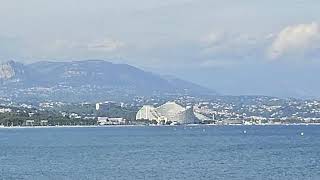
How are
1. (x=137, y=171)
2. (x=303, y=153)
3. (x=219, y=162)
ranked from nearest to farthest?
(x=137, y=171) → (x=219, y=162) → (x=303, y=153)

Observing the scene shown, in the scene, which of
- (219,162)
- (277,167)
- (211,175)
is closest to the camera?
(211,175)

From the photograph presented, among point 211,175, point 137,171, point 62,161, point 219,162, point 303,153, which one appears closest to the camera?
point 211,175

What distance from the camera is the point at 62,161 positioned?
6588 centimetres

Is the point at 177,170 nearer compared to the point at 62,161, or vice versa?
the point at 177,170

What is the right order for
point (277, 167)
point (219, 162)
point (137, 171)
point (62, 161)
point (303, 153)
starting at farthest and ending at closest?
1. point (303, 153)
2. point (62, 161)
3. point (219, 162)
4. point (277, 167)
5. point (137, 171)

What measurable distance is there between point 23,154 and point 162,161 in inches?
831

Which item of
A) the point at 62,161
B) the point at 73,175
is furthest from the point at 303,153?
the point at 73,175

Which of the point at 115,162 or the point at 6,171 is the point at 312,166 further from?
the point at 6,171

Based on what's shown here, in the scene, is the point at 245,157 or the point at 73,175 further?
the point at 245,157

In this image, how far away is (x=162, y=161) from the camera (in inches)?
2473

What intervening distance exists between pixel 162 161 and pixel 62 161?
29.1ft

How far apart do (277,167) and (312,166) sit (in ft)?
9.00

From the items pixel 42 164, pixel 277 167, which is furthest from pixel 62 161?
pixel 277 167

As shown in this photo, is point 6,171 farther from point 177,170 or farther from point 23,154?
point 23,154
